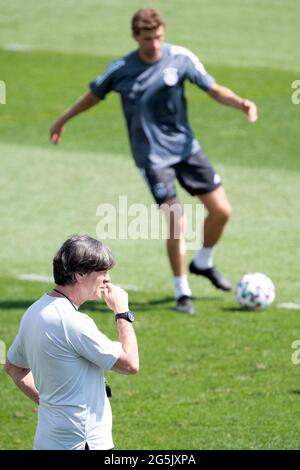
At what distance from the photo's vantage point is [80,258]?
6242 mm

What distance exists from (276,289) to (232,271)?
95 centimetres

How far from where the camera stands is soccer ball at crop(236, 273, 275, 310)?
12.0m

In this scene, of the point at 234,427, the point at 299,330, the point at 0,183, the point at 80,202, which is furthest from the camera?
the point at 0,183

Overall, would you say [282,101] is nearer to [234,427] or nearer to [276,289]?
[276,289]

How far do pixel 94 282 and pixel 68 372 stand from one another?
465 mm

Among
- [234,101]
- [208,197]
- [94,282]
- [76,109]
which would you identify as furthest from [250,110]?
[94,282]

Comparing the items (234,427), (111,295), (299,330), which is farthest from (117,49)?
(111,295)

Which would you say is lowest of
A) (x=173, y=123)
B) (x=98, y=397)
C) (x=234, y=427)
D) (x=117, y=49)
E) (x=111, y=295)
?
(x=234, y=427)

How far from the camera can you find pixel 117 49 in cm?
2733

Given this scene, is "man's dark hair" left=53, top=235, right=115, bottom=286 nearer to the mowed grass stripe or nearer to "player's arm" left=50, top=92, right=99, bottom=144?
the mowed grass stripe

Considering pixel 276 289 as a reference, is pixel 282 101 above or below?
above

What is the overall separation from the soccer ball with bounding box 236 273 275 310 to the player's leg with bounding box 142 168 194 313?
514 millimetres

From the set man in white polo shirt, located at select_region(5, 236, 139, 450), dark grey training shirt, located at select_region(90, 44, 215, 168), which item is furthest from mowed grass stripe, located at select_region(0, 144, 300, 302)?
man in white polo shirt, located at select_region(5, 236, 139, 450)
